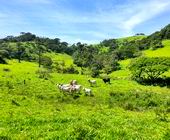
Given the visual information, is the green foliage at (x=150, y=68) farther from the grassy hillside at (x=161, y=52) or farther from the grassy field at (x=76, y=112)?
the grassy hillside at (x=161, y=52)

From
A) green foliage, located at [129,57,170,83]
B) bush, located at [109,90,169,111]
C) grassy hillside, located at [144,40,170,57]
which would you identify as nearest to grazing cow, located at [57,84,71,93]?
bush, located at [109,90,169,111]

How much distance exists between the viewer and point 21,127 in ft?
86.1

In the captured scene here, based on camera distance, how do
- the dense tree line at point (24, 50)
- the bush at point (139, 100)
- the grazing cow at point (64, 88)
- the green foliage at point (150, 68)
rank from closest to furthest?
the bush at point (139, 100), the grazing cow at point (64, 88), the green foliage at point (150, 68), the dense tree line at point (24, 50)

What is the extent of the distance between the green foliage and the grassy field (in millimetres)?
5508

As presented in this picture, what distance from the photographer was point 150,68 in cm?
Result: 8194

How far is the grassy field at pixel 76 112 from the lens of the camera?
24516 mm

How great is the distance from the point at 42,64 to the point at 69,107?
262ft

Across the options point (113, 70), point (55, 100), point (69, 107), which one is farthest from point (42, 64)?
point (69, 107)

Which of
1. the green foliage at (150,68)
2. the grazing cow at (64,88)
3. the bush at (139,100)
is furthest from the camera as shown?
the green foliage at (150,68)

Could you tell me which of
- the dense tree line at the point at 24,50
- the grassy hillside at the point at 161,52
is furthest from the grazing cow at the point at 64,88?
the grassy hillside at the point at 161,52

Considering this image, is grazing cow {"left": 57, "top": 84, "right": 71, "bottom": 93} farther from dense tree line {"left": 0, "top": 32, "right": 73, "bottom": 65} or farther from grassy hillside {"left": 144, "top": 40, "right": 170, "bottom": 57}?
grassy hillside {"left": 144, "top": 40, "right": 170, "bottom": 57}

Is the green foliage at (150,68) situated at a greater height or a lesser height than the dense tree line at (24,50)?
lesser

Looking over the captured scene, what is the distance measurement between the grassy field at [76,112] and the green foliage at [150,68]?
5.51 metres

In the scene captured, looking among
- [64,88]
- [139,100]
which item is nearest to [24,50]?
[64,88]
